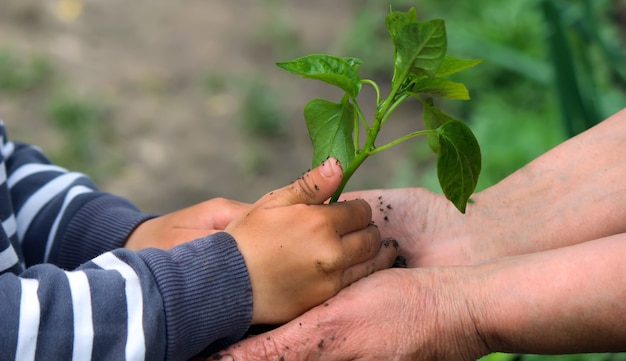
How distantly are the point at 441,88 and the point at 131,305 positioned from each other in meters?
0.56

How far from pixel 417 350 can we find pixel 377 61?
7.74 feet

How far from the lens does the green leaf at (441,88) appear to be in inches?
49.3

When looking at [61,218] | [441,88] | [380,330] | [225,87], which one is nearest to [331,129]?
[441,88]

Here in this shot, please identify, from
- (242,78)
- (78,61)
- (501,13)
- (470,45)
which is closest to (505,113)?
(470,45)

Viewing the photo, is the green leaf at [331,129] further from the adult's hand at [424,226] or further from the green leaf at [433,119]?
the adult's hand at [424,226]

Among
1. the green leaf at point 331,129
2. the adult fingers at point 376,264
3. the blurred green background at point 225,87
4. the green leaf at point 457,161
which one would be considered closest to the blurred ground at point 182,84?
the blurred green background at point 225,87

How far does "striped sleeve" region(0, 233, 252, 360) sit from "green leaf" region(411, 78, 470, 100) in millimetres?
375

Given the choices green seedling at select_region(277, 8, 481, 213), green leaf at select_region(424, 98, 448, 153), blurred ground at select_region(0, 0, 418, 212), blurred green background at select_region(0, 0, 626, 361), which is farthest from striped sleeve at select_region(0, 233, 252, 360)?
blurred ground at select_region(0, 0, 418, 212)

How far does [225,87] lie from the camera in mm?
3455

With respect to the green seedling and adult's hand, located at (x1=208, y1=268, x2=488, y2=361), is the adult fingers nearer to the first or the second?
adult's hand, located at (x1=208, y1=268, x2=488, y2=361)

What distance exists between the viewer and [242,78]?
11.2 feet

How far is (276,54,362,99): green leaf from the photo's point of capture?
3.95 feet

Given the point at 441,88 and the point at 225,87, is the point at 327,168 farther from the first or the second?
the point at 225,87

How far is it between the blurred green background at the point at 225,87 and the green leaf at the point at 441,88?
1.34m
